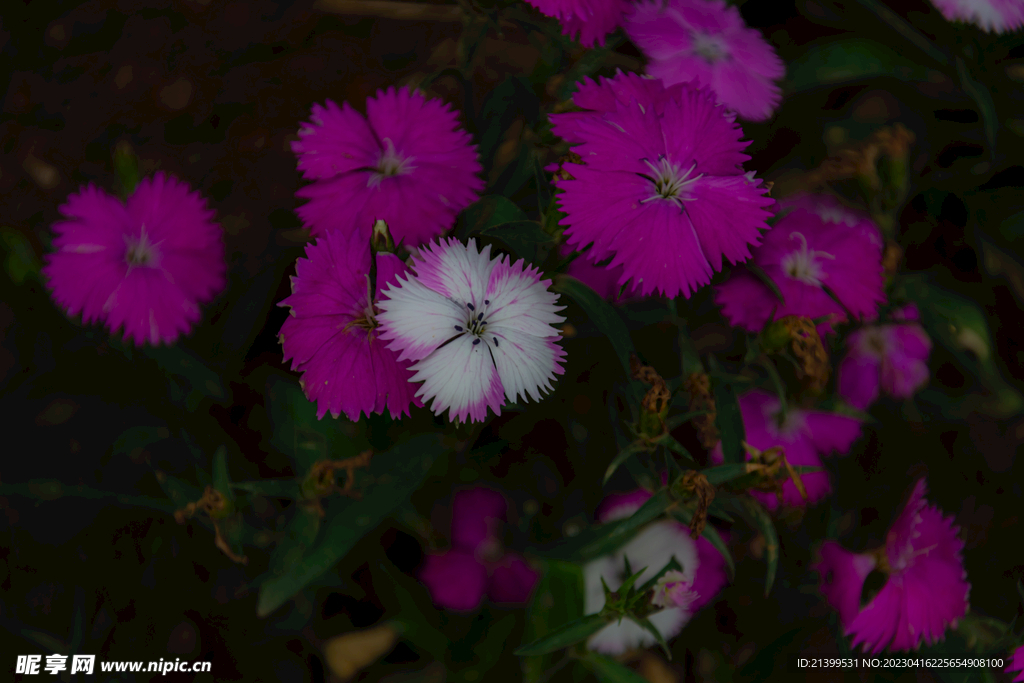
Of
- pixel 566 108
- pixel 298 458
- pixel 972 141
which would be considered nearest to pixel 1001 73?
pixel 972 141

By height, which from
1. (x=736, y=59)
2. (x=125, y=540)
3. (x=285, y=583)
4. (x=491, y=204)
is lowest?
(x=125, y=540)

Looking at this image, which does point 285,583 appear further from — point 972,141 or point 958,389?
point 972,141

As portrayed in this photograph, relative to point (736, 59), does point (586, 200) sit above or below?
below

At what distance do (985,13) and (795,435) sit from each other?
0.72 meters

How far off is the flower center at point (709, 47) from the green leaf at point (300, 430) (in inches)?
30.6

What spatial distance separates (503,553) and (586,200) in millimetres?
765

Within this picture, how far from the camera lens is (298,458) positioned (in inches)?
40.6

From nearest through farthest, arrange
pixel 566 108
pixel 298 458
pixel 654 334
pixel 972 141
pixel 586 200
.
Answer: pixel 586 200
pixel 566 108
pixel 298 458
pixel 654 334
pixel 972 141

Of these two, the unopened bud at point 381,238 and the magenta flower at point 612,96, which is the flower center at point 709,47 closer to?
the magenta flower at point 612,96

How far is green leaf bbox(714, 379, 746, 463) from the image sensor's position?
0.95 meters

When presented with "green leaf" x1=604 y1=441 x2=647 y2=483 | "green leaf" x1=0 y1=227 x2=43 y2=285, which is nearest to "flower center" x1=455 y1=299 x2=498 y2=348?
"green leaf" x1=604 y1=441 x2=647 y2=483

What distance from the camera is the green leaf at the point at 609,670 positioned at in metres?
1.02

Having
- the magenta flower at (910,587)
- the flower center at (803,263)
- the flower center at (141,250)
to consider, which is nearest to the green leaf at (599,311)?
the flower center at (803,263)

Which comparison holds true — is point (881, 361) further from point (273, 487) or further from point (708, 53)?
point (273, 487)
